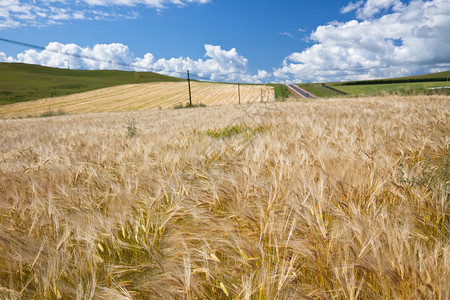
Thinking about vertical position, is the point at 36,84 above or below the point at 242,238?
above

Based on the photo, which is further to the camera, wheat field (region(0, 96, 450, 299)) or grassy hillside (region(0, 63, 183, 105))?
grassy hillside (region(0, 63, 183, 105))

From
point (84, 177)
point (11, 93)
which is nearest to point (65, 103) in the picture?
point (11, 93)

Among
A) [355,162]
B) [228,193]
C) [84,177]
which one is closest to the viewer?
[228,193]

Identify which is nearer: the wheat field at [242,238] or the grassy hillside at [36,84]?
the wheat field at [242,238]

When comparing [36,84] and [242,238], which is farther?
[36,84]

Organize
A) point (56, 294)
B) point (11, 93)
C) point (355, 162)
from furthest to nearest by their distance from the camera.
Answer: point (11, 93)
point (355, 162)
point (56, 294)

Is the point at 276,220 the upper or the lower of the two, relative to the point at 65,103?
lower

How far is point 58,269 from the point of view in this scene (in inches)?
33.4

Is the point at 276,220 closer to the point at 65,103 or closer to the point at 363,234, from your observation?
the point at 363,234

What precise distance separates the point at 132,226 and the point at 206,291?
503 millimetres

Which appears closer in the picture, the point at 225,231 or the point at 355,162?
the point at 225,231

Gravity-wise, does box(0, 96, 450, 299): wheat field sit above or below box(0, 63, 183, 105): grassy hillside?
below

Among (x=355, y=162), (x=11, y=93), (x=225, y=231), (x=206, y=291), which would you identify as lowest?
(x=206, y=291)

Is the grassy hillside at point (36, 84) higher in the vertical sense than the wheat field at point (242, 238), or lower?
higher
